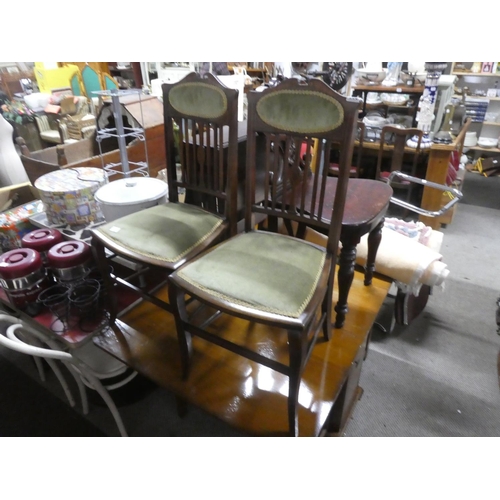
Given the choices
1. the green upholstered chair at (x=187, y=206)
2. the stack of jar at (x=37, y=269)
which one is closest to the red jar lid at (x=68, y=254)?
the stack of jar at (x=37, y=269)

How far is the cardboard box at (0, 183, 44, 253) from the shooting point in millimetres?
1642

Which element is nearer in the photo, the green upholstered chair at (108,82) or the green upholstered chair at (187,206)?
the green upholstered chair at (187,206)

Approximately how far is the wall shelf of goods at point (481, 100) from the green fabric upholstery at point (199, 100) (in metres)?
3.59

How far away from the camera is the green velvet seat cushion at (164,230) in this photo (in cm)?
118

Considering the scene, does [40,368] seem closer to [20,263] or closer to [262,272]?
[20,263]

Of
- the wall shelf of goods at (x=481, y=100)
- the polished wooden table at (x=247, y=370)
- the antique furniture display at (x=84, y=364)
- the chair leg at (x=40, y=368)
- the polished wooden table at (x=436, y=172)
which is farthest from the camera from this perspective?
the wall shelf of goods at (x=481, y=100)

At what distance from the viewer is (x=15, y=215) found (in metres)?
1.72

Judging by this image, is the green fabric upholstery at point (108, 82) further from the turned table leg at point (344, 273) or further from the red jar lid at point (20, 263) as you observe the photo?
the turned table leg at point (344, 273)

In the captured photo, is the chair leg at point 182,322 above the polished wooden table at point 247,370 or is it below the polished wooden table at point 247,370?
above

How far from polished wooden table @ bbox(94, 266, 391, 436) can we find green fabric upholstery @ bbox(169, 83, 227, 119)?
2.42ft

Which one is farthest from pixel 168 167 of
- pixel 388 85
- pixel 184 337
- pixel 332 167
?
pixel 388 85

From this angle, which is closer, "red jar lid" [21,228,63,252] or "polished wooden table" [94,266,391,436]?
"polished wooden table" [94,266,391,436]

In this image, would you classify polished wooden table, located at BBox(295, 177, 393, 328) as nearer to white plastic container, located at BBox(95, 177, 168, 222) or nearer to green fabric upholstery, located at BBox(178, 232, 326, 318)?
green fabric upholstery, located at BBox(178, 232, 326, 318)

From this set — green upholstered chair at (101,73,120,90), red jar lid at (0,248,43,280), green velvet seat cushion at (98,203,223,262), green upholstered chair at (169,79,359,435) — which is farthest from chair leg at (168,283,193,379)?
green upholstered chair at (101,73,120,90)
